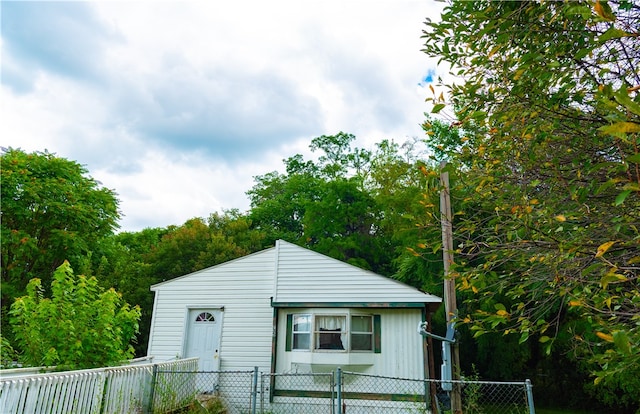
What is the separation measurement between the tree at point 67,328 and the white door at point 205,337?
365 centimetres

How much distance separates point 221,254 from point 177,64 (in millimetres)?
13539

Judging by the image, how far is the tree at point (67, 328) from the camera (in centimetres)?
623

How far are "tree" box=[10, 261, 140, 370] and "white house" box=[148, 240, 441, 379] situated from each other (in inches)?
147

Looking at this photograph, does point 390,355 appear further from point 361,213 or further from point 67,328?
point 361,213

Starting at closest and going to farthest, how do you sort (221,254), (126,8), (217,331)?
(126,8)
(217,331)
(221,254)

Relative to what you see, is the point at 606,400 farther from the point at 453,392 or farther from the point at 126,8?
the point at 126,8

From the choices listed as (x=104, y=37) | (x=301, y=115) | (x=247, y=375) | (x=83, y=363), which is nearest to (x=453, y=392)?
(x=247, y=375)

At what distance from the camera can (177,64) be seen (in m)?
7.39

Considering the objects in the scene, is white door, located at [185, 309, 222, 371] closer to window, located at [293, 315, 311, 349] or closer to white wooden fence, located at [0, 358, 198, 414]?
window, located at [293, 315, 311, 349]

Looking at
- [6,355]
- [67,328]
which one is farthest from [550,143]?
[6,355]

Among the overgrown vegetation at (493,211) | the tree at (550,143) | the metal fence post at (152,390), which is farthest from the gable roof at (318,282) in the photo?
the tree at (550,143)

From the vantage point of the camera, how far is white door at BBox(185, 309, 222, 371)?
34.7ft

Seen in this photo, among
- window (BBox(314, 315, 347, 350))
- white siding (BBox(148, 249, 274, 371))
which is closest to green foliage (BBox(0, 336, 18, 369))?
white siding (BBox(148, 249, 274, 371))

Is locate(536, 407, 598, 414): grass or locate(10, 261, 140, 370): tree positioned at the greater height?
locate(10, 261, 140, 370): tree
